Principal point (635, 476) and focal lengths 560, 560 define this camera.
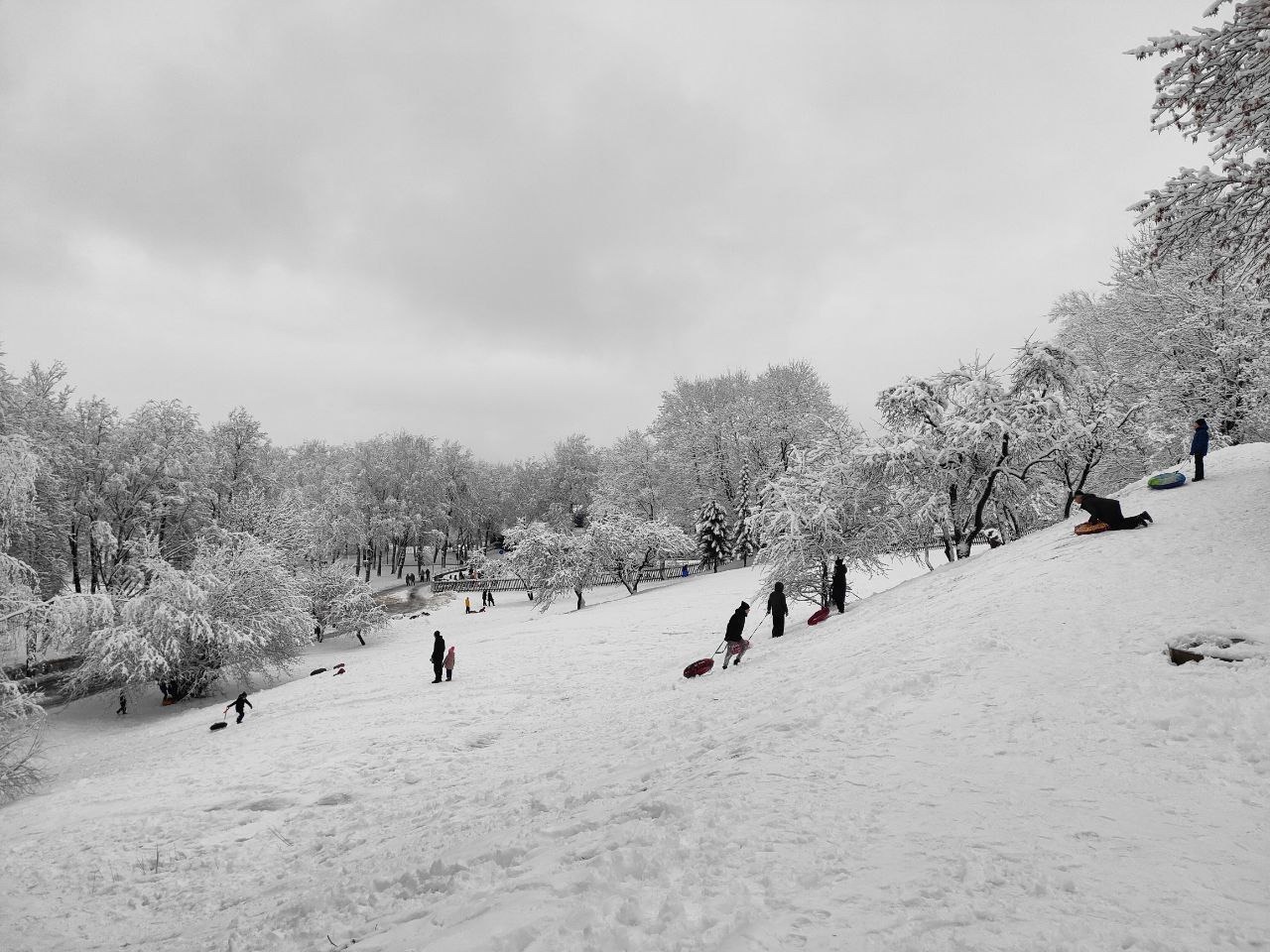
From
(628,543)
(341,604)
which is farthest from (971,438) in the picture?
(341,604)

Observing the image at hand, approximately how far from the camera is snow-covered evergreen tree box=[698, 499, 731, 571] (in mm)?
41969

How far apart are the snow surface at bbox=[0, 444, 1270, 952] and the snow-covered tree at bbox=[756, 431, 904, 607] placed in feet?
17.7

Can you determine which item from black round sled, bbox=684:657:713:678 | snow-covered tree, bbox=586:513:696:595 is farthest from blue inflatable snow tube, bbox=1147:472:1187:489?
snow-covered tree, bbox=586:513:696:595

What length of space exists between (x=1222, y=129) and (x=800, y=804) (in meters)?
9.62

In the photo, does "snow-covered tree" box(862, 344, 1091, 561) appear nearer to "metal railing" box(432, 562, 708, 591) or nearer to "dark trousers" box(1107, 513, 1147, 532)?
"dark trousers" box(1107, 513, 1147, 532)

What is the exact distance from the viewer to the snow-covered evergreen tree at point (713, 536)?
4197 cm

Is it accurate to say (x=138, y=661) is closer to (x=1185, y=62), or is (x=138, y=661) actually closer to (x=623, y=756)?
(x=623, y=756)

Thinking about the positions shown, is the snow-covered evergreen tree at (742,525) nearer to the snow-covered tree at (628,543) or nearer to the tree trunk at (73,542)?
the snow-covered tree at (628,543)

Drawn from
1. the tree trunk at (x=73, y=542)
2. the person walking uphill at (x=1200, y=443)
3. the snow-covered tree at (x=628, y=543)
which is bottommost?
the snow-covered tree at (x=628, y=543)

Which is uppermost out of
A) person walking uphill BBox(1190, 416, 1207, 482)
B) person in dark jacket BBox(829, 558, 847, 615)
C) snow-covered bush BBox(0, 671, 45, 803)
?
person walking uphill BBox(1190, 416, 1207, 482)

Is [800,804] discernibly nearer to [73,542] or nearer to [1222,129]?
[1222,129]

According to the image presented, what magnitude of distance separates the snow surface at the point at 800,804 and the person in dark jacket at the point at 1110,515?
15.0 inches

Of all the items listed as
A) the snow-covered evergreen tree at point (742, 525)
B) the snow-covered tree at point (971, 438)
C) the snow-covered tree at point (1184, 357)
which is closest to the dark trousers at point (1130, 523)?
the snow-covered tree at point (971, 438)

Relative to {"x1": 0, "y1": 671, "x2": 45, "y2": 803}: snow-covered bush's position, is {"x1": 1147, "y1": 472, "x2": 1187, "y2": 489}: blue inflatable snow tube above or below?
above
